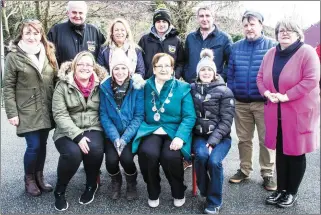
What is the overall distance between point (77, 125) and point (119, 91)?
0.57 meters

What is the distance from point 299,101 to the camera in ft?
10.7

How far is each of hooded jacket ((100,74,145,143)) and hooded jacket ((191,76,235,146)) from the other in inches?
24.8

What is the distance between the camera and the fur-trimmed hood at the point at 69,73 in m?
3.60

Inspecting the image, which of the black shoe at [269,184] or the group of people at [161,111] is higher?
the group of people at [161,111]

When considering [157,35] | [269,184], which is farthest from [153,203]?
[157,35]

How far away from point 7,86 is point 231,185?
272cm

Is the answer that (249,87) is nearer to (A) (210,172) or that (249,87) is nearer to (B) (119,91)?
(A) (210,172)

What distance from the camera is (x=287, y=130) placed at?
335 centimetres

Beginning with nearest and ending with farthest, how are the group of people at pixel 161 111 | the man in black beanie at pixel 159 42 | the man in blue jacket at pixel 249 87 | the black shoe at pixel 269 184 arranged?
1. the group of people at pixel 161 111
2. the man in blue jacket at pixel 249 87
3. the black shoe at pixel 269 184
4. the man in black beanie at pixel 159 42

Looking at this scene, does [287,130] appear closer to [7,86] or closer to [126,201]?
[126,201]

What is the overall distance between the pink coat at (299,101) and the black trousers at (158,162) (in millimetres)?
1063

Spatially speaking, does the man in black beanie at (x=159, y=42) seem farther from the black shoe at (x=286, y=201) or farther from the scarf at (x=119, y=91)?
the black shoe at (x=286, y=201)

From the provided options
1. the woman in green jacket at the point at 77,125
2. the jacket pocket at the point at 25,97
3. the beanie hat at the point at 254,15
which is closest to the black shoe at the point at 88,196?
the woman in green jacket at the point at 77,125

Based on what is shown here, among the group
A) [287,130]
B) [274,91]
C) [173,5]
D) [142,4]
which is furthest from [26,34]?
[142,4]
